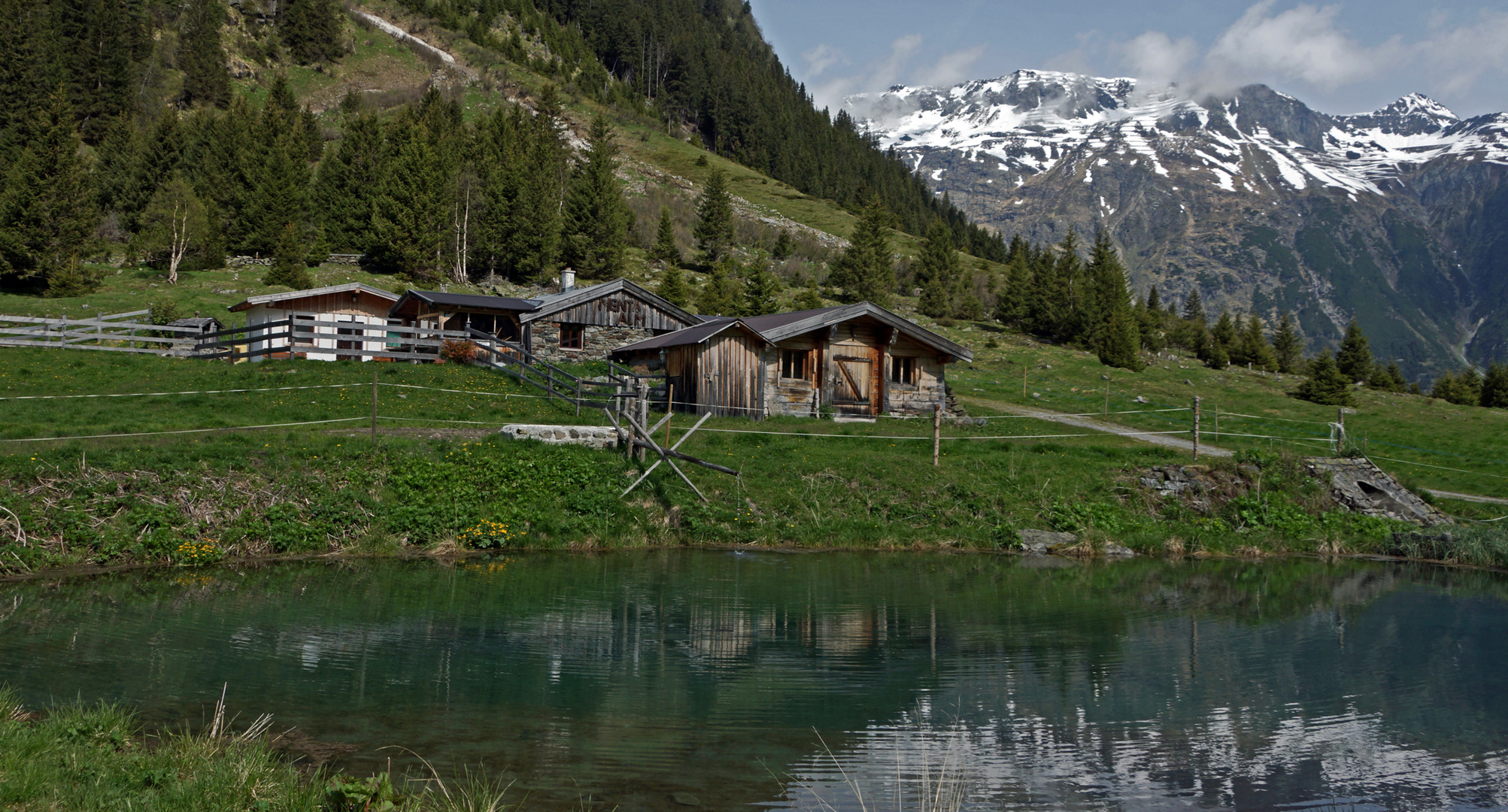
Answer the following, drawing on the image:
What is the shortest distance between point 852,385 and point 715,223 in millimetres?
51049

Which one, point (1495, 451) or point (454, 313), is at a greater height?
point (454, 313)

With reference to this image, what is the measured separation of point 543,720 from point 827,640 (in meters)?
4.50

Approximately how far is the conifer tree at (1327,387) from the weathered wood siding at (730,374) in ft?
101

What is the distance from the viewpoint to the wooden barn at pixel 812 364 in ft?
103

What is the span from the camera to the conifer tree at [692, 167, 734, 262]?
8069cm

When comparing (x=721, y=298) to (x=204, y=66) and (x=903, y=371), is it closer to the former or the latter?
(x=903, y=371)

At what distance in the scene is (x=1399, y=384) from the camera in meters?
60.2

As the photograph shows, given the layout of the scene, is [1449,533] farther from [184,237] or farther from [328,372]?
[184,237]

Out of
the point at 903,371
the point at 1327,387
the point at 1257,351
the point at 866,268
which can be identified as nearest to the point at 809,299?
the point at 866,268

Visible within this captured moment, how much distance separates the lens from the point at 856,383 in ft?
107

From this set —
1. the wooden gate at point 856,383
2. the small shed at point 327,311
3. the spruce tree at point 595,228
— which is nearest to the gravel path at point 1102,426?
the wooden gate at point 856,383

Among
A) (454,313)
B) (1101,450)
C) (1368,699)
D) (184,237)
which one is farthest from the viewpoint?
(184,237)

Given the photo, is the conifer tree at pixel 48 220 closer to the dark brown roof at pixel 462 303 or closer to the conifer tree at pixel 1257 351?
the dark brown roof at pixel 462 303

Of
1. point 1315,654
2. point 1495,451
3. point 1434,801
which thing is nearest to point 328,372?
point 1315,654
